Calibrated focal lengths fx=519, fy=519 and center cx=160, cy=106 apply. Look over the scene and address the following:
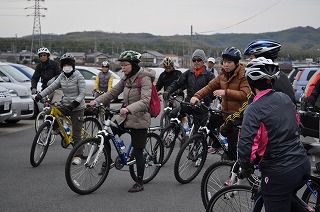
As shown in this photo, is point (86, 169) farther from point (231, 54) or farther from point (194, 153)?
point (231, 54)

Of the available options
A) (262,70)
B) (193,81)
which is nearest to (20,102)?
(193,81)

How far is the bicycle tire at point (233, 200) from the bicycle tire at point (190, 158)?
2.56 meters

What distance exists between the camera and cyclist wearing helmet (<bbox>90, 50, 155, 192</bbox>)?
269 inches

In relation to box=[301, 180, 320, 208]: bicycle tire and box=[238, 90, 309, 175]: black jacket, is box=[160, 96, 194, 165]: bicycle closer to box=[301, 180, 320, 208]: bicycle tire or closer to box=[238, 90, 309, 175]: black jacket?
box=[301, 180, 320, 208]: bicycle tire

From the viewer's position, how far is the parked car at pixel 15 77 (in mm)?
15680

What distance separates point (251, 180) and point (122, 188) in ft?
8.92

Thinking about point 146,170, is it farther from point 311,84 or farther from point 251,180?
point 311,84

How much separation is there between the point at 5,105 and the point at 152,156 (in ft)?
19.6

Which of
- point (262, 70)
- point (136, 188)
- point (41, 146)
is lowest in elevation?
point (136, 188)

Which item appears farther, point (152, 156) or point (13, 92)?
point (13, 92)

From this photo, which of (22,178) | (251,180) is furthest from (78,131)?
(251,180)

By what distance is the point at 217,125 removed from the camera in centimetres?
718

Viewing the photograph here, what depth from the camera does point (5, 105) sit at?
40.7 feet

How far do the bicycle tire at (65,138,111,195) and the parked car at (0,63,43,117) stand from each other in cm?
885
